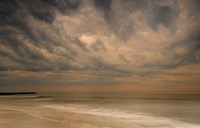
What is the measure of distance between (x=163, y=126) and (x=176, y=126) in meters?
1.00

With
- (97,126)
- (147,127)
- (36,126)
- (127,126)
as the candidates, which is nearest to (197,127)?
(147,127)

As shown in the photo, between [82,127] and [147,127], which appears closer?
[82,127]

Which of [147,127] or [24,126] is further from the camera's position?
[147,127]

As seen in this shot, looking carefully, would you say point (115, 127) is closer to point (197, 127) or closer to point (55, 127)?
point (55, 127)

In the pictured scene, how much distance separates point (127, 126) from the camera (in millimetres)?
15727

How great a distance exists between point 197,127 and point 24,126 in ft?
39.7

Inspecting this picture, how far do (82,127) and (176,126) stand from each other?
6.96m

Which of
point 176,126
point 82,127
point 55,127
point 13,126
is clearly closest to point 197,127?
point 176,126

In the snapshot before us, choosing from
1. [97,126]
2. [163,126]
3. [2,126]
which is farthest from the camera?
[163,126]

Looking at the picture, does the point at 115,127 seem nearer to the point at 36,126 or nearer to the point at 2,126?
the point at 36,126

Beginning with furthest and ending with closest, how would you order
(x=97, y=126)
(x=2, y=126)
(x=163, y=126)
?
(x=163, y=126)
(x=97, y=126)
(x=2, y=126)

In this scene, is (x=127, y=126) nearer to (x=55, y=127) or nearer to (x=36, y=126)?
(x=55, y=127)

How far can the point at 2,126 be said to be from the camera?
14.3m

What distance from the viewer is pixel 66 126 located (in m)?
14.6
